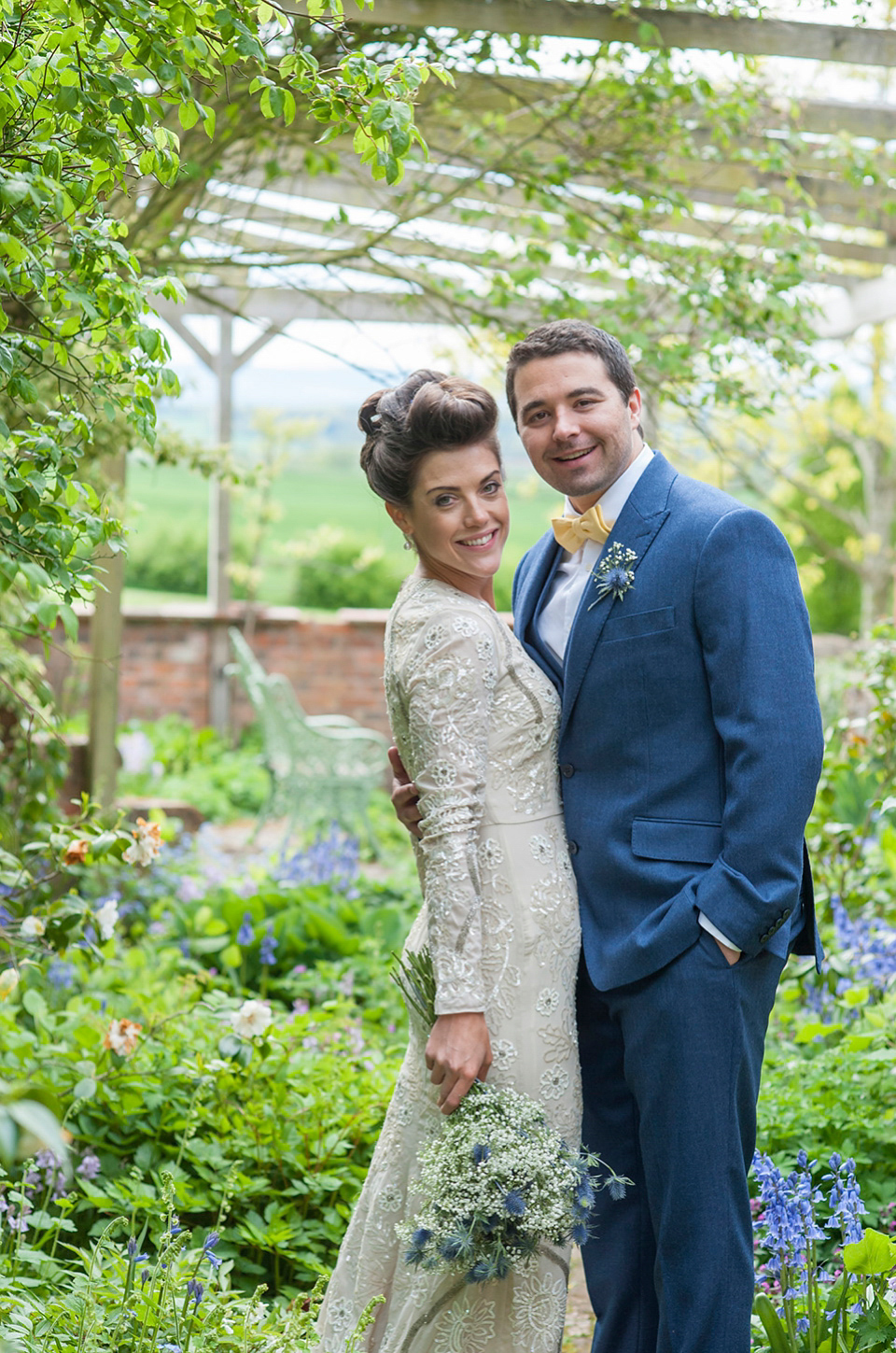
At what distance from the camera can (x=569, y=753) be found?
2273 millimetres

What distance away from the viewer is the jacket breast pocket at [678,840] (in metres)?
2.12

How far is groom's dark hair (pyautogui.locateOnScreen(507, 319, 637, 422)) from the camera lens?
224 centimetres

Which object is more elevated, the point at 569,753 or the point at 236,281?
the point at 236,281

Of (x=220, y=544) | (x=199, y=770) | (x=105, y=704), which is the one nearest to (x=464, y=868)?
(x=105, y=704)

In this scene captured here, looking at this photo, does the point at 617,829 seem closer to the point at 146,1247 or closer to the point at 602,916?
the point at 602,916

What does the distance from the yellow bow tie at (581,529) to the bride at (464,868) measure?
20 centimetres

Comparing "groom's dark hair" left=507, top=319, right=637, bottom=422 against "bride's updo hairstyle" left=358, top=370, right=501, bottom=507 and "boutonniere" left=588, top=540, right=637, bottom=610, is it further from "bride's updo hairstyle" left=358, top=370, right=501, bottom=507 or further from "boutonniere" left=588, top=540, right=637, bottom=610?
"boutonniere" left=588, top=540, right=637, bottom=610

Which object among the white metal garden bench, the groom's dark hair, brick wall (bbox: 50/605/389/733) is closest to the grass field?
brick wall (bbox: 50/605/389/733)

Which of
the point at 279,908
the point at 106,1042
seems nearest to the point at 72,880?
the point at 279,908

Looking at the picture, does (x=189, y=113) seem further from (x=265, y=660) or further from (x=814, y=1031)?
(x=265, y=660)

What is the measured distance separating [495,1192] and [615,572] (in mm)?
1063

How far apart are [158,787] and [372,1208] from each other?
653cm

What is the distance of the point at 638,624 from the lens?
2195mm

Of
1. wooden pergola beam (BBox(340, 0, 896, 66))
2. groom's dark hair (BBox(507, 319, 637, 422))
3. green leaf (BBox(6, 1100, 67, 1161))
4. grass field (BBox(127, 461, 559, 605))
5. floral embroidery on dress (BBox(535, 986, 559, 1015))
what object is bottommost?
floral embroidery on dress (BBox(535, 986, 559, 1015))
